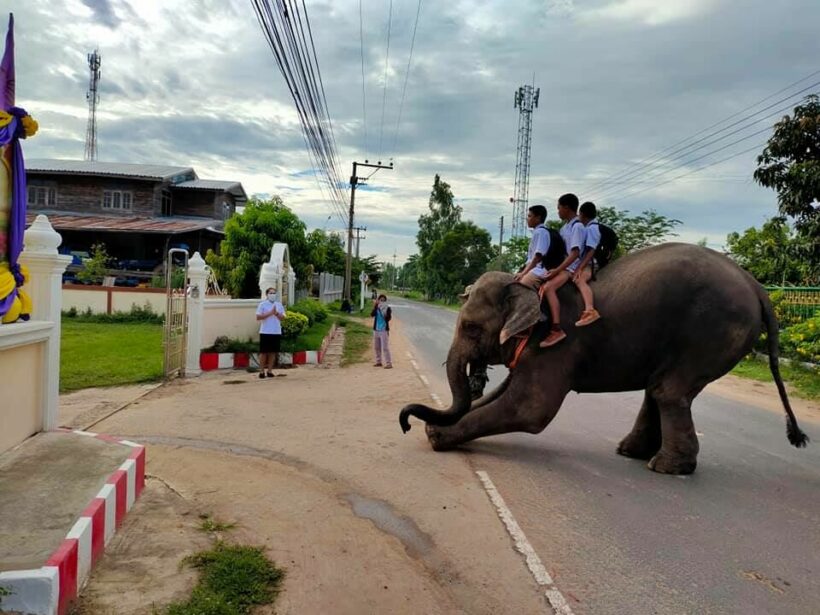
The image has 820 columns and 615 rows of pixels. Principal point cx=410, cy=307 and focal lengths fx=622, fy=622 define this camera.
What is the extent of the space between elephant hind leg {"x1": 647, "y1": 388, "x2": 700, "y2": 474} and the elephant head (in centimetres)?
158

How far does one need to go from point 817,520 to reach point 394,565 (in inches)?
127

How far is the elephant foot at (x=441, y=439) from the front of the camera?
242 inches

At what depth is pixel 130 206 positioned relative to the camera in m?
29.8

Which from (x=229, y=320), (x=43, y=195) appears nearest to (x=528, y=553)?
(x=229, y=320)

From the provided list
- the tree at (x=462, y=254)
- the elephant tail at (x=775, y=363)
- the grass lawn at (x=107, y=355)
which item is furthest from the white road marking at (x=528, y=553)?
the tree at (x=462, y=254)

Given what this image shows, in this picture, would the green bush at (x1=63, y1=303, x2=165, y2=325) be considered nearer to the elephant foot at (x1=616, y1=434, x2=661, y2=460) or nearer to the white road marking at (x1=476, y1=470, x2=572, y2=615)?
the elephant foot at (x1=616, y1=434, x2=661, y2=460)

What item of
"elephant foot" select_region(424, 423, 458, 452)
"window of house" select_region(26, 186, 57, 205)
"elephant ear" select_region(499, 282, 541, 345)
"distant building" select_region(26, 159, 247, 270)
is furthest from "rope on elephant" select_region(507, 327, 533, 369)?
"window of house" select_region(26, 186, 57, 205)

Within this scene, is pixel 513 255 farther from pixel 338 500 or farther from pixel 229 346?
pixel 338 500

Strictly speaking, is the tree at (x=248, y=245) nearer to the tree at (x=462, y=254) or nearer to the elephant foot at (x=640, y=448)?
the elephant foot at (x=640, y=448)

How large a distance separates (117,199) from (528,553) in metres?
30.5

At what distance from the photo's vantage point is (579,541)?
13.4 feet

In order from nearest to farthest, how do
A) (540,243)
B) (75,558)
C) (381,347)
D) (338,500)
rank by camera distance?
(75,558) < (338,500) < (540,243) < (381,347)

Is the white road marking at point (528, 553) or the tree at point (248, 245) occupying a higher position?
the tree at point (248, 245)

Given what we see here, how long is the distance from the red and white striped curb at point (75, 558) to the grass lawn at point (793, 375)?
36.3ft
